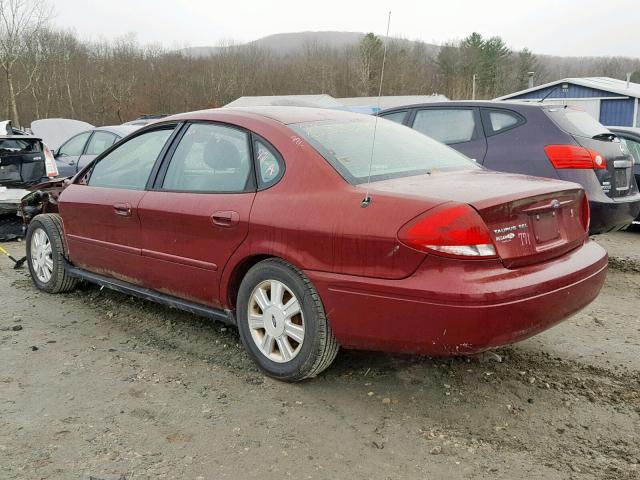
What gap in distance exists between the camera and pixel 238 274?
3.49m

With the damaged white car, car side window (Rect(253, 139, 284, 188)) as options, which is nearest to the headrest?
car side window (Rect(253, 139, 284, 188))

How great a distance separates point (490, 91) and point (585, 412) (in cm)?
8474

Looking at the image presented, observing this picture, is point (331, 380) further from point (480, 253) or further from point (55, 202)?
point (55, 202)

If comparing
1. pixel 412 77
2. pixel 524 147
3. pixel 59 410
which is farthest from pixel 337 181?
pixel 412 77

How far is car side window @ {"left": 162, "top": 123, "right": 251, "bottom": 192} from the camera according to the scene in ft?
11.6

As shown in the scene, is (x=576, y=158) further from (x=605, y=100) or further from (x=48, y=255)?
(x=605, y=100)

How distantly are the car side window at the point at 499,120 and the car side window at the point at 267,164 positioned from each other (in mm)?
3333

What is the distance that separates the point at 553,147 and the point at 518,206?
9.88 feet

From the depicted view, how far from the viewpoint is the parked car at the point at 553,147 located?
5.36m

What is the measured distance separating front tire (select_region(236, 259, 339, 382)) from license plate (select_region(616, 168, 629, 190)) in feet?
12.2

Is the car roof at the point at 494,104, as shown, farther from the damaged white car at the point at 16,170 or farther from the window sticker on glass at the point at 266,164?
the damaged white car at the point at 16,170

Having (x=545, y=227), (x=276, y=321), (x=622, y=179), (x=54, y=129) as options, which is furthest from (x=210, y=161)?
(x=54, y=129)

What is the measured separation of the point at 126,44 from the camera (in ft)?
261

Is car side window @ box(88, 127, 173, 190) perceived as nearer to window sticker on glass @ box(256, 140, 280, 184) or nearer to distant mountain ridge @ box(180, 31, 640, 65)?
window sticker on glass @ box(256, 140, 280, 184)
